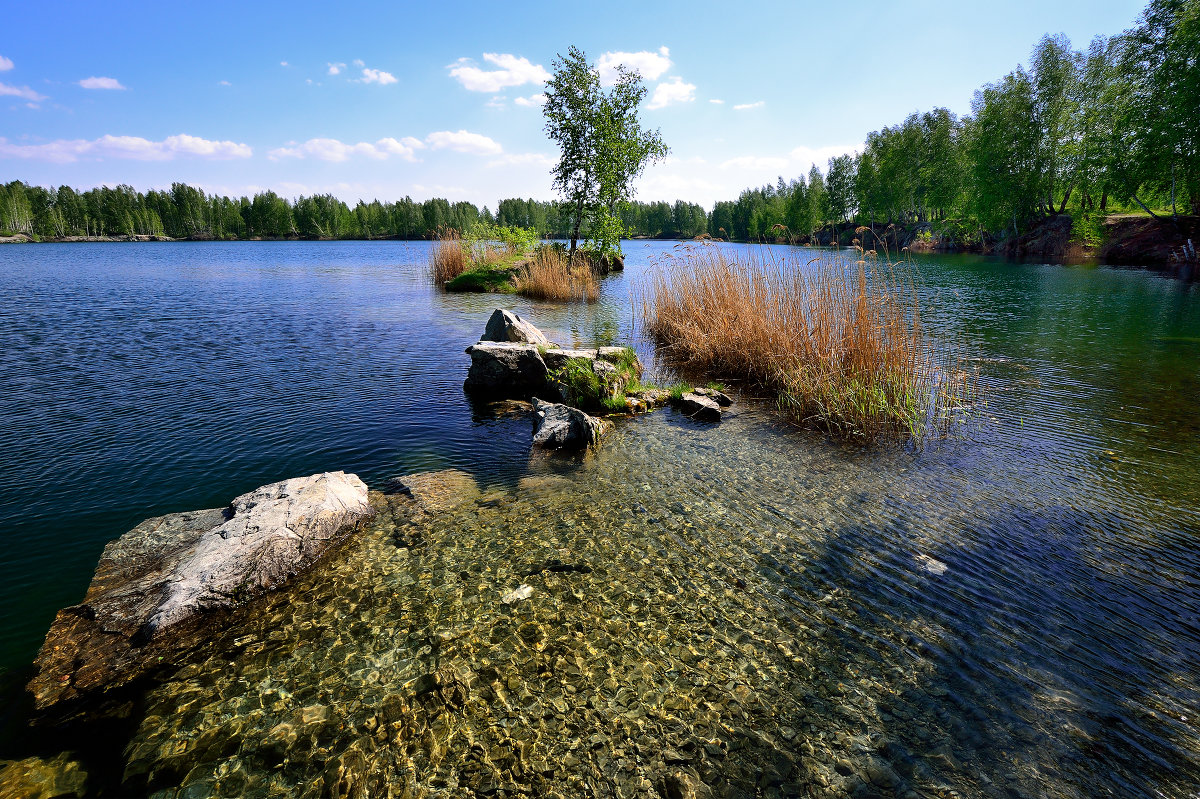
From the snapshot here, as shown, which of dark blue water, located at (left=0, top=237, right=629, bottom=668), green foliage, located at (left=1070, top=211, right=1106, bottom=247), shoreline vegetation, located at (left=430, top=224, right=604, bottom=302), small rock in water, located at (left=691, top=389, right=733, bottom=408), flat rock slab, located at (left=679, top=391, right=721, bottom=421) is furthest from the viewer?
green foliage, located at (left=1070, top=211, right=1106, bottom=247)

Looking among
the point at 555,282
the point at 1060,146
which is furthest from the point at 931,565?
the point at 1060,146

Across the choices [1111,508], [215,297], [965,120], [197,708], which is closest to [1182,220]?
[965,120]

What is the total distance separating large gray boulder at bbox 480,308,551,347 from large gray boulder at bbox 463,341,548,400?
Answer: 4.31 ft

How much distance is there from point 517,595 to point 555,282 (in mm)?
19526

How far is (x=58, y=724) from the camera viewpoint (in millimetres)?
3088

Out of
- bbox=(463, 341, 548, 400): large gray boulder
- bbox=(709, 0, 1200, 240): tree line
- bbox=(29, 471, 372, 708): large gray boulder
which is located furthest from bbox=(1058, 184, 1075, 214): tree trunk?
bbox=(29, 471, 372, 708): large gray boulder

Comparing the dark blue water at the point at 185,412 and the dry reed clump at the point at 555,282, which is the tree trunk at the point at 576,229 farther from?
the dark blue water at the point at 185,412

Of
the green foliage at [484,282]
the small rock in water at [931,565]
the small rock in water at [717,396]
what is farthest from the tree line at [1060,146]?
the green foliage at [484,282]

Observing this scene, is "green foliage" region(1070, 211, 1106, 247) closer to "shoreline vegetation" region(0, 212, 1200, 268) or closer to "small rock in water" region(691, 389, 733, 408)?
"shoreline vegetation" region(0, 212, 1200, 268)

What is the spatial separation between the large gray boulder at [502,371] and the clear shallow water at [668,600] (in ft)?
2.70

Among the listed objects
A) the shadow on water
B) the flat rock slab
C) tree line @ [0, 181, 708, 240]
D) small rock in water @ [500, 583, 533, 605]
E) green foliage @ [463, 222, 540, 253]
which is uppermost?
tree line @ [0, 181, 708, 240]

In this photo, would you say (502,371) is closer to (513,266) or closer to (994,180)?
(513,266)

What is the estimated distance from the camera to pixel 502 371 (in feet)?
33.2

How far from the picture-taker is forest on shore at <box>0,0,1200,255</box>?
2998 centimetres
